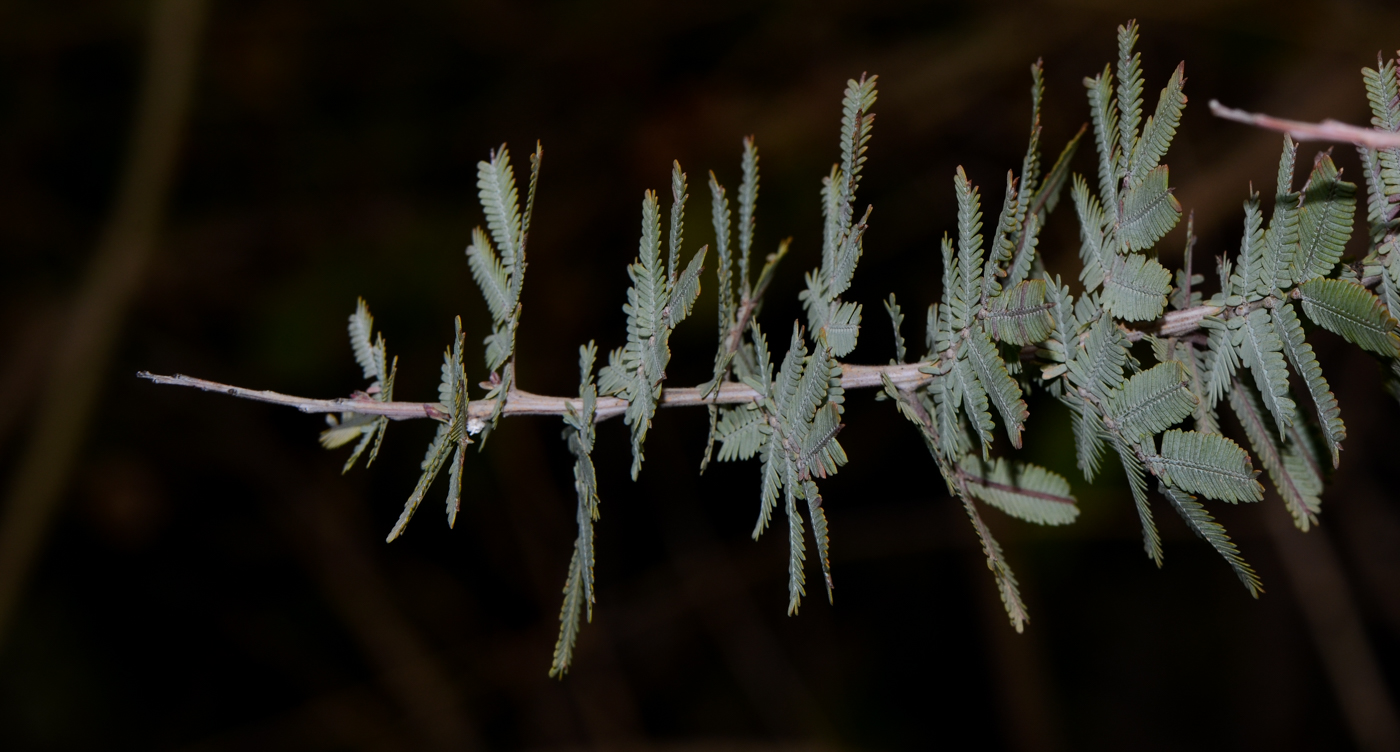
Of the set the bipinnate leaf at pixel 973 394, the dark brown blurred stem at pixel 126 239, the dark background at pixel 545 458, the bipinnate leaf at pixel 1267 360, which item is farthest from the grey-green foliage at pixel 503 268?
the dark brown blurred stem at pixel 126 239

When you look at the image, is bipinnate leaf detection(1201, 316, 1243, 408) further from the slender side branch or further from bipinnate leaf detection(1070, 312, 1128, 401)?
the slender side branch

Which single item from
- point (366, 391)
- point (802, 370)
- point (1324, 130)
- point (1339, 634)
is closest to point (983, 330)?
point (802, 370)

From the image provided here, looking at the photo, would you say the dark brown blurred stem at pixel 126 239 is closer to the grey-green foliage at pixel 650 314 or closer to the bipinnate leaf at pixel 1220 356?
the grey-green foliage at pixel 650 314

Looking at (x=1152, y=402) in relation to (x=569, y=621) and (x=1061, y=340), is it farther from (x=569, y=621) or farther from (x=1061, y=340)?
(x=569, y=621)

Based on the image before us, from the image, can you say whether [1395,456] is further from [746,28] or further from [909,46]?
[746,28]

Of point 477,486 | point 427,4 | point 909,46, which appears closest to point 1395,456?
point 909,46

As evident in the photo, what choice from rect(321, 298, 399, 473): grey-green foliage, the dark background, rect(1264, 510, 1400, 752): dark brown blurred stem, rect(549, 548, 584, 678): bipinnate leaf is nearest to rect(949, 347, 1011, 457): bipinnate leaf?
rect(549, 548, 584, 678): bipinnate leaf
